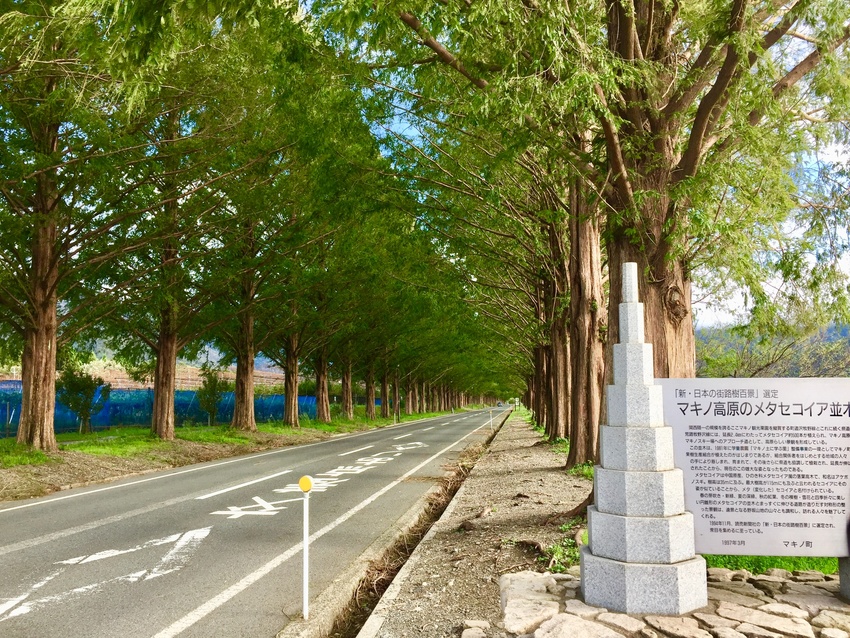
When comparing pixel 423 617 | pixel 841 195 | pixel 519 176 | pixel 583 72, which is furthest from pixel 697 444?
pixel 519 176

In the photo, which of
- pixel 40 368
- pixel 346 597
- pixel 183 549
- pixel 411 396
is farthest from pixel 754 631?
pixel 411 396

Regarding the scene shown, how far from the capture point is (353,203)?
10406 mm

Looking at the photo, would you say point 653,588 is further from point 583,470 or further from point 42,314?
point 42,314

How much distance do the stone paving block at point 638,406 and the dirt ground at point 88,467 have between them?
37.5 feet

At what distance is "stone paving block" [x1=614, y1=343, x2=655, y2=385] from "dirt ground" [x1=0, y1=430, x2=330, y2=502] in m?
11.5

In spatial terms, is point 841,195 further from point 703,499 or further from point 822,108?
point 703,499

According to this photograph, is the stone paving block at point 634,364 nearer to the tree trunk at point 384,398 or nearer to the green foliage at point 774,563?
the green foliage at point 774,563

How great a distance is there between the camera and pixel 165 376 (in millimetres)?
20703

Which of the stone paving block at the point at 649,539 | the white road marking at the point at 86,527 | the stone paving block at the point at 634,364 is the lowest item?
the white road marking at the point at 86,527

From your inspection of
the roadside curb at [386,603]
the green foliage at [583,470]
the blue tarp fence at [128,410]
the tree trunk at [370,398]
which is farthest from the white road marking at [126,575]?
the tree trunk at [370,398]

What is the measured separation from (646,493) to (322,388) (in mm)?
33189

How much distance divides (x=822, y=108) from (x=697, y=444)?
5250 mm

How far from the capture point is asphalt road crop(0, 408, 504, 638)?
5.00 m

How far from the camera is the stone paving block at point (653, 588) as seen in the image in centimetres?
441
